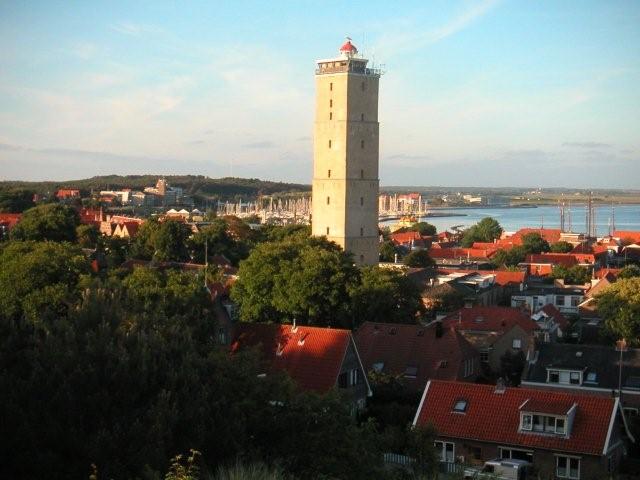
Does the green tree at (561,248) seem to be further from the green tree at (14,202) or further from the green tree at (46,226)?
the green tree at (14,202)

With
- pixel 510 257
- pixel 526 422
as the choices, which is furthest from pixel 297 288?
pixel 510 257

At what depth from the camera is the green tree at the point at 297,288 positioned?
2852 cm

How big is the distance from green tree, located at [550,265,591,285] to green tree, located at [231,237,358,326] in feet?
81.9

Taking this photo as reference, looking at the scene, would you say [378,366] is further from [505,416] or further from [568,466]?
[568,466]

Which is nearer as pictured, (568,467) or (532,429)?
(568,467)

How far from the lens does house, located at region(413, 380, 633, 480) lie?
16.7m

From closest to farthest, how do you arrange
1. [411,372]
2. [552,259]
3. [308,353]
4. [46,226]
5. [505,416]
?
[505,416] < [308,353] < [411,372] < [46,226] < [552,259]

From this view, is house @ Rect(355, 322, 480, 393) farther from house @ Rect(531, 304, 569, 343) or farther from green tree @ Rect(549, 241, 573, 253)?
green tree @ Rect(549, 241, 573, 253)

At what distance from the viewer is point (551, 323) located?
33.3 m

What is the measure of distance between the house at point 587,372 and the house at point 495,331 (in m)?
3.03

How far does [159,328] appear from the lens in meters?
14.3

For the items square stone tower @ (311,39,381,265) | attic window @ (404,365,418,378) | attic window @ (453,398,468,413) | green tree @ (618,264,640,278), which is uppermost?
Result: square stone tower @ (311,39,381,265)

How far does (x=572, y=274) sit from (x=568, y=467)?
36.5 meters

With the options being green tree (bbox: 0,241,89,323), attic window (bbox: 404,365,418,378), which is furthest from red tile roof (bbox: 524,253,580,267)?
green tree (bbox: 0,241,89,323)
